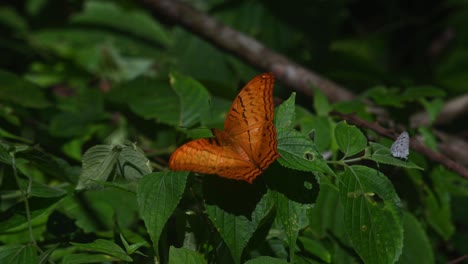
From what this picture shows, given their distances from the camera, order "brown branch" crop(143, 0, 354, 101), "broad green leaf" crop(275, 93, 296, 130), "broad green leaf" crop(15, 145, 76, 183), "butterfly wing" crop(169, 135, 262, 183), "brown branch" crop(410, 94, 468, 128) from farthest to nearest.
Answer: "brown branch" crop(410, 94, 468, 128)
"brown branch" crop(143, 0, 354, 101)
"broad green leaf" crop(15, 145, 76, 183)
"broad green leaf" crop(275, 93, 296, 130)
"butterfly wing" crop(169, 135, 262, 183)

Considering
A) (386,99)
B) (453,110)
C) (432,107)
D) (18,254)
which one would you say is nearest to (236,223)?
(18,254)

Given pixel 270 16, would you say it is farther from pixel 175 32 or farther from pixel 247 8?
pixel 175 32

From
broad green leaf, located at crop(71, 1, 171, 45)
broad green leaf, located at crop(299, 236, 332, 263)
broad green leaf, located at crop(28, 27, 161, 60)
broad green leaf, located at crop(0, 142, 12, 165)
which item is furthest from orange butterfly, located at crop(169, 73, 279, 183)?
broad green leaf, located at crop(71, 1, 171, 45)

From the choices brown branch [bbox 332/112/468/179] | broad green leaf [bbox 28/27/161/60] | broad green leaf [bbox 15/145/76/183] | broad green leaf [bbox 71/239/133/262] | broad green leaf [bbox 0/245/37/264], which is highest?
brown branch [bbox 332/112/468/179]

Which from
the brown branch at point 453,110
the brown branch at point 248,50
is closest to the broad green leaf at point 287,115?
the brown branch at point 248,50

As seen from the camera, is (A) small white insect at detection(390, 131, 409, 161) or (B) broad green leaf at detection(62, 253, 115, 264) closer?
(B) broad green leaf at detection(62, 253, 115, 264)

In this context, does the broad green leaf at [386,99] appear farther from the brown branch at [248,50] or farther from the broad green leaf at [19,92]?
the broad green leaf at [19,92]

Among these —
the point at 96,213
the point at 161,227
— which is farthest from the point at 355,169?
the point at 96,213

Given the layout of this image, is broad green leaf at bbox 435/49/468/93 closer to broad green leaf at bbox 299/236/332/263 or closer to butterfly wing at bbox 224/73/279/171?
broad green leaf at bbox 299/236/332/263
